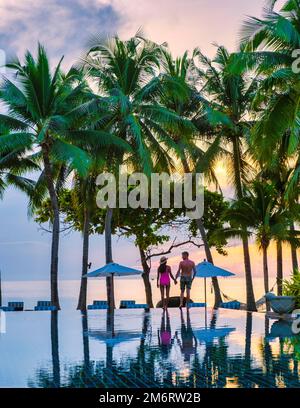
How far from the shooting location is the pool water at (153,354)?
355 inches

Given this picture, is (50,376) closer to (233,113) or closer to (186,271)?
(186,271)

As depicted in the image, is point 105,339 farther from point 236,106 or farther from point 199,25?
point 236,106

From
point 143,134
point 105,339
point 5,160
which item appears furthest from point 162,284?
point 5,160

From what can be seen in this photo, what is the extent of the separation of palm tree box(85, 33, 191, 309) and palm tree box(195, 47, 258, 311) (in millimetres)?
4711

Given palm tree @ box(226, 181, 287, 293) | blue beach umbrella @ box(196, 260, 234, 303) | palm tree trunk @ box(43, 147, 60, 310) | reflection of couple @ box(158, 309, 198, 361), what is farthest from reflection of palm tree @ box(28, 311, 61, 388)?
palm tree @ box(226, 181, 287, 293)

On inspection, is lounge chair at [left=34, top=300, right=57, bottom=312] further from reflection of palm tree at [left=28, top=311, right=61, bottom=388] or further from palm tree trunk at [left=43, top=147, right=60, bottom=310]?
reflection of palm tree at [left=28, top=311, right=61, bottom=388]

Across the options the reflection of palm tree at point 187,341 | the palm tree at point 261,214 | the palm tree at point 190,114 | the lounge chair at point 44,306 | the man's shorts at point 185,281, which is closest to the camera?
the reflection of palm tree at point 187,341

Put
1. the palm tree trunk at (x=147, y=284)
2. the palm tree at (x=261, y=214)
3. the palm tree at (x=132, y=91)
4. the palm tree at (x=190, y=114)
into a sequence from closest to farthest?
the palm tree at (x=132, y=91), the palm tree at (x=261, y=214), the palm tree at (x=190, y=114), the palm tree trunk at (x=147, y=284)

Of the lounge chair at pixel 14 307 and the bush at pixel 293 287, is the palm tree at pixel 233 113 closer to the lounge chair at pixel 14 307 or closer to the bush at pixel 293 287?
the bush at pixel 293 287

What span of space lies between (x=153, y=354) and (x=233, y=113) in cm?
2160

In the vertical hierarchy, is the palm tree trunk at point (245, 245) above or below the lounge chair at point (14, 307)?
above

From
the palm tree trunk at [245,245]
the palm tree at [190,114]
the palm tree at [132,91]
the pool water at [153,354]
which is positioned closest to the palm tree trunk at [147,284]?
the palm tree at [190,114]

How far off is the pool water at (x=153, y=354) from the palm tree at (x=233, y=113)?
532 inches

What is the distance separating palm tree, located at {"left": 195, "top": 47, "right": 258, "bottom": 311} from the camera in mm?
31253
